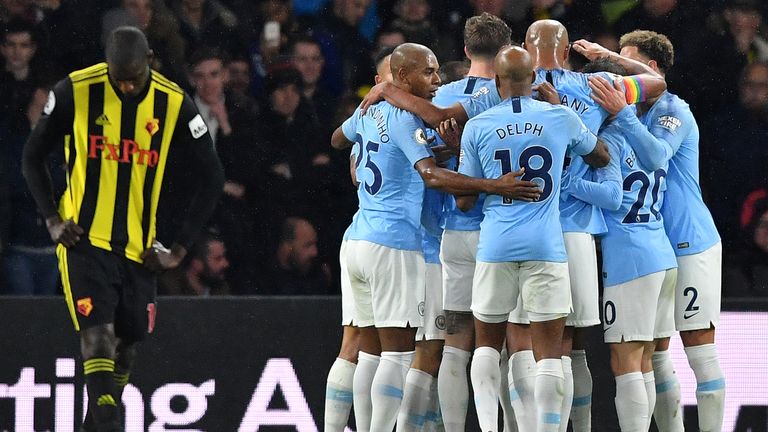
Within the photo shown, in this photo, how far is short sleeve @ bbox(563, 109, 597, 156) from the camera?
6.56 meters

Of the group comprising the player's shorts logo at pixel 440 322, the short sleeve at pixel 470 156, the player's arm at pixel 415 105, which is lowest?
the player's shorts logo at pixel 440 322

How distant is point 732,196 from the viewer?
9.59 metres

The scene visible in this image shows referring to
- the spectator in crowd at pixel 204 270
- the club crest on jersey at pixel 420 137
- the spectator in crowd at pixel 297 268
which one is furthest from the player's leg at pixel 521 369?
the spectator in crowd at pixel 204 270

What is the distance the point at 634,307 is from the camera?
705 centimetres

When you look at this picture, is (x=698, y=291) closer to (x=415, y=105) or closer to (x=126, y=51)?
(x=415, y=105)

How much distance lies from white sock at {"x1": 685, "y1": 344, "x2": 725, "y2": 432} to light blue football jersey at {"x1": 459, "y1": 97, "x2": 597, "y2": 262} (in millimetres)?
1312

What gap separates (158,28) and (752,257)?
4.59 metres

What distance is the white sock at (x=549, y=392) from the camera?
658 centimetres

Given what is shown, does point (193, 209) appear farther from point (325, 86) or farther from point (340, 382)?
point (325, 86)

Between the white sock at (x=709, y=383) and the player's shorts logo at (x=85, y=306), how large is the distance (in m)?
3.37

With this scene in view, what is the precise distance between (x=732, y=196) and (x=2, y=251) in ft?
A: 16.9

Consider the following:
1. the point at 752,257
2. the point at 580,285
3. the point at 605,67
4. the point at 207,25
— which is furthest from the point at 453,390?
the point at 207,25

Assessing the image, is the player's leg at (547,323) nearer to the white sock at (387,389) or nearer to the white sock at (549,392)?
the white sock at (549,392)

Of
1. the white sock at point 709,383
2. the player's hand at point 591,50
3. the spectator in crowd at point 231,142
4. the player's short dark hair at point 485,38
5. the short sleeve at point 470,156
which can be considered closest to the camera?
the short sleeve at point 470,156
